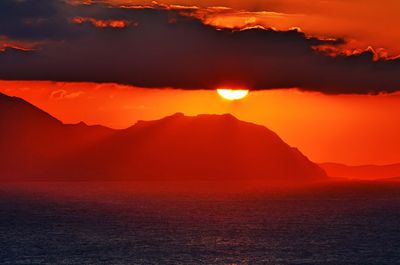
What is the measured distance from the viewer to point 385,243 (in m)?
152

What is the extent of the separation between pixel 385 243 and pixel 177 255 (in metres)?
46.5

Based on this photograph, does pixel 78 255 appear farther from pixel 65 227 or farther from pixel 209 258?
pixel 65 227

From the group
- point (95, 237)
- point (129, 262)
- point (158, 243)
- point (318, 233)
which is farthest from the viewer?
point (318, 233)

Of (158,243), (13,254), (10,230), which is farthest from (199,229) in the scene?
(13,254)

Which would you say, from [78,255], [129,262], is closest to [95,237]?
[78,255]

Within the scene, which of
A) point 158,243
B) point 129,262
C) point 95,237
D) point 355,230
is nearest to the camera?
point 129,262

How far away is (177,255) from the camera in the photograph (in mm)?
128375

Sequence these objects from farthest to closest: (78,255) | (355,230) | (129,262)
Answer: (355,230), (78,255), (129,262)

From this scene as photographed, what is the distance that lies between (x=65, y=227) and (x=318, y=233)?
59.6 meters

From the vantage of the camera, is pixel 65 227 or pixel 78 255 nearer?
pixel 78 255

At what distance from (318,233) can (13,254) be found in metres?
70.3

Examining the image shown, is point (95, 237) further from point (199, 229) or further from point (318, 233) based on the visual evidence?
point (318, 233)

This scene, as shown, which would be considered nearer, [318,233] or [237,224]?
[318,233]

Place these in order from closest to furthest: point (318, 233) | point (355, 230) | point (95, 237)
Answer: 1. point (95, 237)
2. point (318, 233)
3. point (355, 230)
